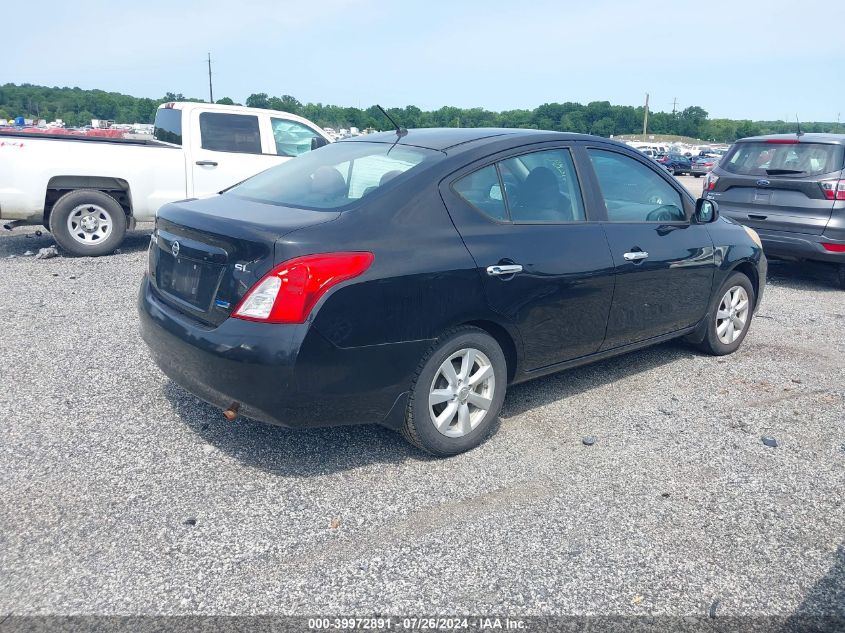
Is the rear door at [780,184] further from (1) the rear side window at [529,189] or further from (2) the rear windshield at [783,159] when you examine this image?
(1) the rear side window at [529,189]

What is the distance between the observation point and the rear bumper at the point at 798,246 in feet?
26.6

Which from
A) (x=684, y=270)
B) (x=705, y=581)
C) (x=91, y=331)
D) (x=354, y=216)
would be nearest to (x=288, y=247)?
(x=354, y=216)

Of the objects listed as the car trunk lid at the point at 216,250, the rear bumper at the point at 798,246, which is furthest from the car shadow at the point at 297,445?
the rear bumper at the point at 798,246

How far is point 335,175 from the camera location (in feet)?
13.9

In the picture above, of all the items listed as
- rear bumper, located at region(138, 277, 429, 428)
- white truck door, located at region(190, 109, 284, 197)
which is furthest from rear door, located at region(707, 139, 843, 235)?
rear bumper, located at region(138, 277, 429, 428)

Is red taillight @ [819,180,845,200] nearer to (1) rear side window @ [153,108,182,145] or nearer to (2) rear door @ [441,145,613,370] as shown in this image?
(2) rear door @ [441,145,613,370]

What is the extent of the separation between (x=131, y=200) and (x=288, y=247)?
685 centimetres

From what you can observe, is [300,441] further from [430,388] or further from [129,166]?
[129,166]

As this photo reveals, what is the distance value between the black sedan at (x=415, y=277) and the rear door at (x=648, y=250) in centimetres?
2

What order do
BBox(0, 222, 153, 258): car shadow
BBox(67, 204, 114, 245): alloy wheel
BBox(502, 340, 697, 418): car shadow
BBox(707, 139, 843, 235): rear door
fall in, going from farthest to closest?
BBox(0, 222, 153, 258): car shadow → BBox(67, 204, 114, 245): alloy wheel → BBox(707, 139, 843, 235): rear door → BBox(502, 340, 697, 418): car shadow

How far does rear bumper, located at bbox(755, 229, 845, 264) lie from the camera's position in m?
8.11

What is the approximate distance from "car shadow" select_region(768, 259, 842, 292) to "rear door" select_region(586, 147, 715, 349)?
424cm

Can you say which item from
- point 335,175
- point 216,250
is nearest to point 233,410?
point 216,250

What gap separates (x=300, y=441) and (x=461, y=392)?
0.94 metres
